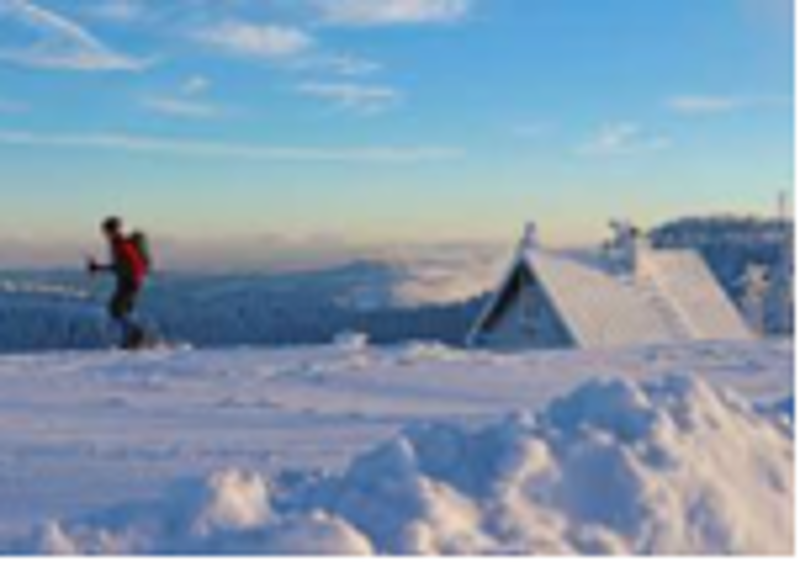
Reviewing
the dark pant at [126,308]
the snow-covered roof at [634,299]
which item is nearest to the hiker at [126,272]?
the dark pant at [126,308]

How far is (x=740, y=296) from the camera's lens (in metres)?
55.8

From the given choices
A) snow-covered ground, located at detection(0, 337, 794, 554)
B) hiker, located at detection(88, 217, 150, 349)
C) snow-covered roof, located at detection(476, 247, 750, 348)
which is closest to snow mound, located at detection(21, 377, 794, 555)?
snow-covered ground, located at detection(0, 337, 794, 554)

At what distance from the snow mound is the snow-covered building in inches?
1087

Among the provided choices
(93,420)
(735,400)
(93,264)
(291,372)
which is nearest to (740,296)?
(93,264)

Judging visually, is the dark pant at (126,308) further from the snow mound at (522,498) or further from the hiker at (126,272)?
the snow mound at (522,498)

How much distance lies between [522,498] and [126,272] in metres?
13.8

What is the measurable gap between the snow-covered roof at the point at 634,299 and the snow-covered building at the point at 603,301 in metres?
0.02

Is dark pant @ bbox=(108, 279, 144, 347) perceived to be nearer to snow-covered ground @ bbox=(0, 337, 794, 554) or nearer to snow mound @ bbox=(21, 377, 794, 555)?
snow-covered ground @ bbox=(0, 337, 794, 554)

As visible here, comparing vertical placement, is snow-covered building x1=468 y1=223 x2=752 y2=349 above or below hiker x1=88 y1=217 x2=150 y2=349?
below

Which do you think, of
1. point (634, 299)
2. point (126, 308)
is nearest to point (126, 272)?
point (126, 308)

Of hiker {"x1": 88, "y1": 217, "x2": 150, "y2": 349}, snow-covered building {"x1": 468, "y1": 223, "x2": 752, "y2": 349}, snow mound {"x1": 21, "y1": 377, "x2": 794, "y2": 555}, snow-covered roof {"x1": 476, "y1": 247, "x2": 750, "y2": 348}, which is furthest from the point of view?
snow-covered building {"x1": 468, "y1": 223, "x2": 752, "y2": 349}

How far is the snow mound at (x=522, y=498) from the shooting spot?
6.70 metres

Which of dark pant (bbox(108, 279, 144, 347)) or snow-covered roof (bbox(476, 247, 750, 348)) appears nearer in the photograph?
dark pant (bbox(108, 279, 144, 347))

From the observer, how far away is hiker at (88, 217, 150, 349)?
66.0ft
